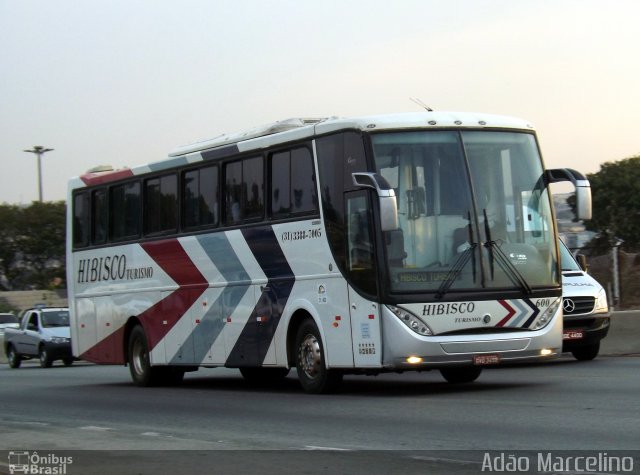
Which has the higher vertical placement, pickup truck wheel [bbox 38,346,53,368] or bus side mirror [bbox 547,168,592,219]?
bus side mirror [bbox 547,168,592,219]

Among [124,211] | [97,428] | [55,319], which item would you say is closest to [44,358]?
[55,319]

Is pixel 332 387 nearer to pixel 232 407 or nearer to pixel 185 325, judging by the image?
pixel 232 407

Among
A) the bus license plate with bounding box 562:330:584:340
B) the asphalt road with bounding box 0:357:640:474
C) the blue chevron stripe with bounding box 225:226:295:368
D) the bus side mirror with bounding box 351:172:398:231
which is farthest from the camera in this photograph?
the bus license plate with bounding box 562:330:584:340

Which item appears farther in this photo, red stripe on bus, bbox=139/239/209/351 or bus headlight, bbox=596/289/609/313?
bus headlight, bbox=596/289/609/313

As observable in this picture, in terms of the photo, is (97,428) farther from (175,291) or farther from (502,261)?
(175,291)

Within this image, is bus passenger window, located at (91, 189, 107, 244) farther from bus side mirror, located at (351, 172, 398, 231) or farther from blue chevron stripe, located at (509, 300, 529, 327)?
blue chevron stripe, located at (509, 300, 529, 327)

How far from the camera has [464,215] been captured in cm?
1405

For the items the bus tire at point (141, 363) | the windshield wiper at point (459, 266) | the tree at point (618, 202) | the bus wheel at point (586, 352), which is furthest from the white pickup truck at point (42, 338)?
the tree at point (618, 202)

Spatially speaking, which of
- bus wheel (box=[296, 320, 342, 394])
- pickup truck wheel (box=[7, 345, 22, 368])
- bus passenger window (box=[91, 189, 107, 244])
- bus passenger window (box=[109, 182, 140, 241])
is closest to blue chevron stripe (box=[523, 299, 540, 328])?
bus wheel (box=[296, 320, 342, 394])

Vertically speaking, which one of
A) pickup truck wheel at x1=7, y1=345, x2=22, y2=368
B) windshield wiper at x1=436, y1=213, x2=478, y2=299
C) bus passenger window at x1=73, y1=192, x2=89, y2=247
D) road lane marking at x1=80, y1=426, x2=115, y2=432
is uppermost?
bus passenger window at x1=73, y1=192, x2=89, y2=247

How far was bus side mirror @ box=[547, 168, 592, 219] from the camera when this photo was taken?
14.3 metres

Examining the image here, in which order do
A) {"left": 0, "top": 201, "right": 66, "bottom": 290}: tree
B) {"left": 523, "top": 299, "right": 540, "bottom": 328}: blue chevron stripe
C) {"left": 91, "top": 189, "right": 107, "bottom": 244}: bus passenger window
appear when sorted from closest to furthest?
1. {"left": 523, "top": 299, "right": 540, "bottom": 328}: blue chevron stripe
2. {"left": 91, "top": 189, "right": 107, "bottom": 244}: bus passenger window
3. {"left": 0, "top": 201, "right": 66, "bottom": 290}: tree

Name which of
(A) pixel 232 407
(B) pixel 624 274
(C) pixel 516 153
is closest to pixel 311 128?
(C) pixel 516 153

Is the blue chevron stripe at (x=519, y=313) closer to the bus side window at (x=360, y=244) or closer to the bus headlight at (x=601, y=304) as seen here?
the bus side window at (x=360, y=244)
